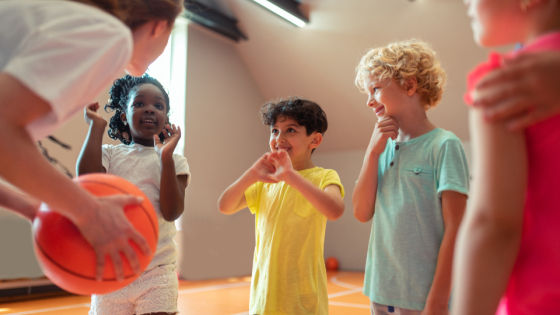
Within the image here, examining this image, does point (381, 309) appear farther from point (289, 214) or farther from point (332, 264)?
point (332, 264)

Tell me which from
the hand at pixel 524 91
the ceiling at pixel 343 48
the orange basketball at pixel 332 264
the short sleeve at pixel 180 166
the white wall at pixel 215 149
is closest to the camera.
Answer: the hand at pixel 524 91

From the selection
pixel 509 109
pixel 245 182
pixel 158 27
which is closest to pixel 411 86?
pixel 245 182

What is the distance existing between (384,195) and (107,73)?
1.23 m

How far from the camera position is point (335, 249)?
790 cm

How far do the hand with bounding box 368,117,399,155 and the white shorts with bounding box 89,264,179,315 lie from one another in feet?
3.67

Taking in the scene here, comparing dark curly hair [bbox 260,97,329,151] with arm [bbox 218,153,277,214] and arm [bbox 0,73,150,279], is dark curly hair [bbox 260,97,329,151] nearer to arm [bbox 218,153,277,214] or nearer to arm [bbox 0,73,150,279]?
arm [bbox 218,153,277,214]

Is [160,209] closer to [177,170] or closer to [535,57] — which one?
[177,170]

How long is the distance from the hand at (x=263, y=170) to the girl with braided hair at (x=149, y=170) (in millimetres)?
391

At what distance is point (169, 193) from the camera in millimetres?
2045

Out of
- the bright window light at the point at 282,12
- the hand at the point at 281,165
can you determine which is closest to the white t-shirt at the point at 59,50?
the hand at the point at 281,165

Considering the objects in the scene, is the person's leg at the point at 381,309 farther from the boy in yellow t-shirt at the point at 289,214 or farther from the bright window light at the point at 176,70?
the bright window light at the point at 176,70

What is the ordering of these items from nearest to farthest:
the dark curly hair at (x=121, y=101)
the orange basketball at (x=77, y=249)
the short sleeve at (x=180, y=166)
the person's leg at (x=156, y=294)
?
the orange basketball at (x=77, y=249) < the person's leg at (x=156, y=294) < the short sleeve at (x=180, y=166) < the dark curly hair at (x=121, y=101)

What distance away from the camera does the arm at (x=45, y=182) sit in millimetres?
817

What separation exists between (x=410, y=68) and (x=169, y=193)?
1.25 m
